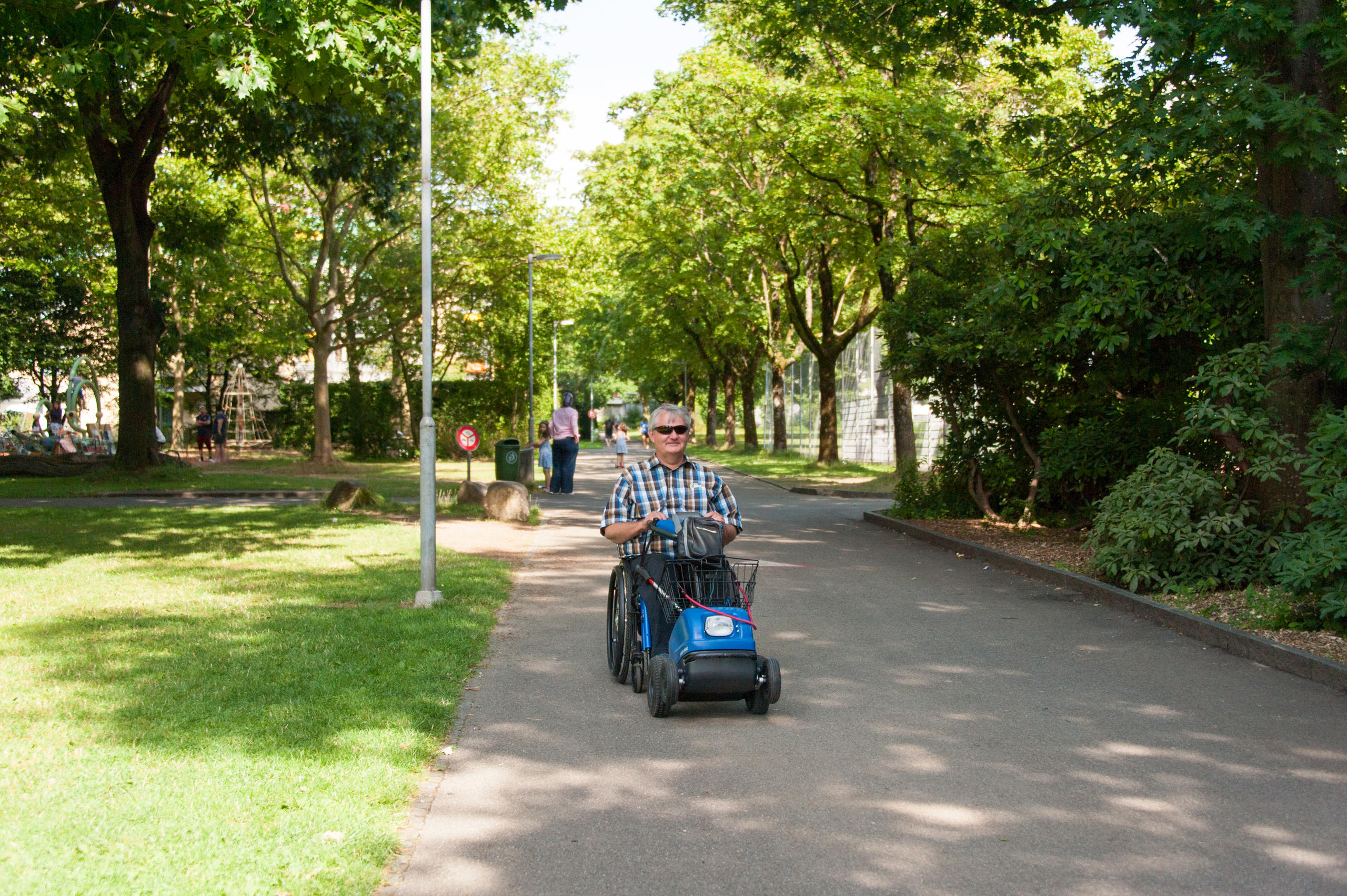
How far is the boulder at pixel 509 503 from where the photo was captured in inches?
699

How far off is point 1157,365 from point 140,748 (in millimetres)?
10492

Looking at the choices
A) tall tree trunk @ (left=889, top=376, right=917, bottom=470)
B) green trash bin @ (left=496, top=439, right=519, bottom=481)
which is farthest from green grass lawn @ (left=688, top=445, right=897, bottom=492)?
green trash bin @ (left=496, top=439, right=519, bottom=481)

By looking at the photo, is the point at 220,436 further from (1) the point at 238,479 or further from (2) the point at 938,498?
(2) the point at 938,498

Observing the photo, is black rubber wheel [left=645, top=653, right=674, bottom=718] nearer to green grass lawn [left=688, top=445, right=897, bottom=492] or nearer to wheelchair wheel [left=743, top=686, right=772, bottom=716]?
wheelchair wheel [left=743, top=686, right=772, bottom=716]

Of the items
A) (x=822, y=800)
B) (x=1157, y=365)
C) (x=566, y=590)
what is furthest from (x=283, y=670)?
(x=1157, y=365)

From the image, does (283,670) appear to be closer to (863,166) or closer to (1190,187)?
(1190,187)

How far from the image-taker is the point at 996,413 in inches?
618

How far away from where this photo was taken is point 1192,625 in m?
8.26

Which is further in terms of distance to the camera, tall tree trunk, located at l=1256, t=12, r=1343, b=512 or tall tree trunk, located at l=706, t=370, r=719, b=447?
tall tree trunk, located at l=706, t=370, r=719, b=447

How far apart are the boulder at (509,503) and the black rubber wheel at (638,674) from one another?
11137 millimetres

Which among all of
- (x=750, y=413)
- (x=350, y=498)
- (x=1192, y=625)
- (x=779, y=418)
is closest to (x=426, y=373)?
(x=1192, y=625)

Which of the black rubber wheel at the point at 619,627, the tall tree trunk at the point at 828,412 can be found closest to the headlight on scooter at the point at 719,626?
the black rubber wheel at the point at 619,627

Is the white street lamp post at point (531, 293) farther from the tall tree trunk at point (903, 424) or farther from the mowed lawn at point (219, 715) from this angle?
the mowed lawn at point (219, 715)

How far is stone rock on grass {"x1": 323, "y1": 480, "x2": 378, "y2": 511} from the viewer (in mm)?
18766
